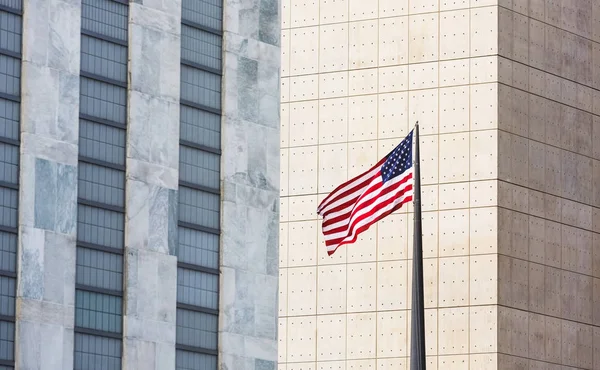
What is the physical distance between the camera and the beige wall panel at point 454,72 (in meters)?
84.4

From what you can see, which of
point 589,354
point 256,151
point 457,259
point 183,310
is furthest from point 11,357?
point 589,354

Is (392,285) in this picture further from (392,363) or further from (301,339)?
(301,339)

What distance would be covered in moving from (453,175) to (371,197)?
100 feet

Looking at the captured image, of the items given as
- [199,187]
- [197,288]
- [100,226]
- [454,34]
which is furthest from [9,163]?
Answer: [454,34]

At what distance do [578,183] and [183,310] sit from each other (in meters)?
27.5

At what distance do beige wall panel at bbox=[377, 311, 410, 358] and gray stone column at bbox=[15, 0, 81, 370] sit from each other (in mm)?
25983

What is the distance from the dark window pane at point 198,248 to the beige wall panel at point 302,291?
68.5 feet

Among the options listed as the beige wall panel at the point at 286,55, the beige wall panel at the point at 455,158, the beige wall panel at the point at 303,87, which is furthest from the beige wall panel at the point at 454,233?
the beige wall panel at the point at 286,55

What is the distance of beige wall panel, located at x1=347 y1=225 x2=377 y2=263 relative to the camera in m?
85.5

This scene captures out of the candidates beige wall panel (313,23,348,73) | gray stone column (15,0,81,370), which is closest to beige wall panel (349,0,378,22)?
beige wall panel (313,23,348,73)

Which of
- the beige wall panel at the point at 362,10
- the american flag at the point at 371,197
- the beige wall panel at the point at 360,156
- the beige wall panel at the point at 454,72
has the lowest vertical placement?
the american flag at the point at 371,197

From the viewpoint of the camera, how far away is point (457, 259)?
83.2 metres

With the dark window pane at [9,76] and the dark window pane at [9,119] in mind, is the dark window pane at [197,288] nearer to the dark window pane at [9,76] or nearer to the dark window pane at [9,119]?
the dark window pane at [9,119]

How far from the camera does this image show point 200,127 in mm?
66062
